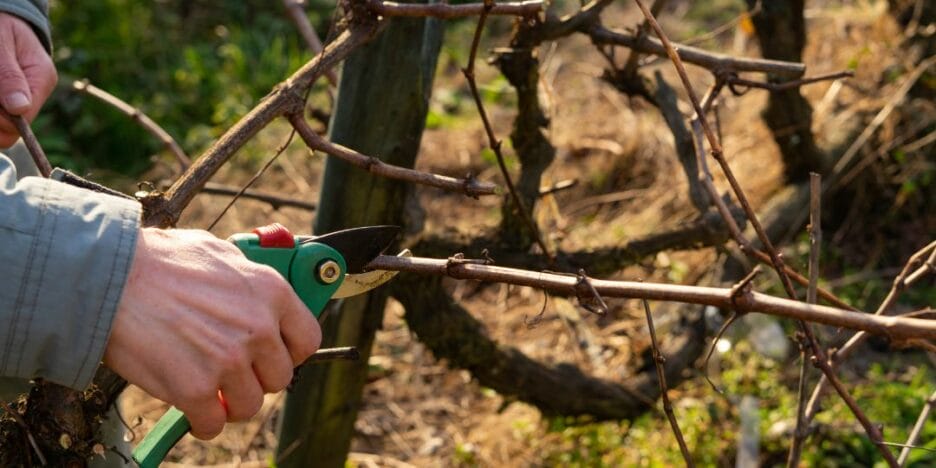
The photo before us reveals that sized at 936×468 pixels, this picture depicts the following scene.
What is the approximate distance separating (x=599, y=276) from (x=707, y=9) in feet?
17.1

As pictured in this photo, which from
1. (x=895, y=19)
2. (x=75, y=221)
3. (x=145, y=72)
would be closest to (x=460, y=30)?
(x=145, y=72)

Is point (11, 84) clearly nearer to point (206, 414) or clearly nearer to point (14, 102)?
point (14, 102)

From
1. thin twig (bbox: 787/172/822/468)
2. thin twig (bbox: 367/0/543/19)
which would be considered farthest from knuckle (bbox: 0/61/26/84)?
thin twig (bbox: 787/172/822/468)

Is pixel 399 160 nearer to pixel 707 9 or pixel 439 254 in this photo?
pixel 439 254

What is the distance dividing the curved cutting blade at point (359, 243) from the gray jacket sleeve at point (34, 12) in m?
0.85

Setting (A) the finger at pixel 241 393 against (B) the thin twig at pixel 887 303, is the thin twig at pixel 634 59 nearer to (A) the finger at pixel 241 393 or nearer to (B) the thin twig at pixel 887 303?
(B) the thin twig at pixel 887 303

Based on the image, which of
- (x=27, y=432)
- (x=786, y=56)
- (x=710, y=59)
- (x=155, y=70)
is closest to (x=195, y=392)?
(x=27, y=432)

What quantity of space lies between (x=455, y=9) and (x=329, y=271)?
1.95 feet

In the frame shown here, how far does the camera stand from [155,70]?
22.4 ft

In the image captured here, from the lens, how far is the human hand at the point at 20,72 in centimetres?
176

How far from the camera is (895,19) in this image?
4688 mm

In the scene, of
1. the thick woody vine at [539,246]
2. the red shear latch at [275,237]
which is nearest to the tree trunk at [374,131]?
the thick woody vine at [539,246]

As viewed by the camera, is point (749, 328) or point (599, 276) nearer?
point (599, 276)

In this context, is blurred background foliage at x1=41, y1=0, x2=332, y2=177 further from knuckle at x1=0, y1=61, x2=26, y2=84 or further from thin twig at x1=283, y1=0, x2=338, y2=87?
knuckle at x1=0, y1=61, x2=26, y2=84
